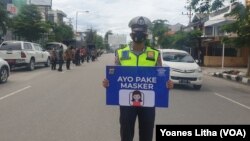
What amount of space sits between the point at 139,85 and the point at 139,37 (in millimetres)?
554

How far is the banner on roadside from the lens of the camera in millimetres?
4914

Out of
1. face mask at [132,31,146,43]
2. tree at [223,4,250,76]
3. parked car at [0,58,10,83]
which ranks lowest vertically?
parked car at [0,58,10,83]

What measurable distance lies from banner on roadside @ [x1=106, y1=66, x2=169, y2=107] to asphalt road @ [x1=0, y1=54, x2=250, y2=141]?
8.00 ft

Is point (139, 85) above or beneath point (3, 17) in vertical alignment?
beneath

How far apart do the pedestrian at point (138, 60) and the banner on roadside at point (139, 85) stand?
0.08 meters

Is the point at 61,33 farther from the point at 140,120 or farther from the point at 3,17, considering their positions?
the point at 140,120

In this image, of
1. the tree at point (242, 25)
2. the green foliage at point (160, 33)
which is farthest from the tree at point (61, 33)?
the tree at point (242, 25)

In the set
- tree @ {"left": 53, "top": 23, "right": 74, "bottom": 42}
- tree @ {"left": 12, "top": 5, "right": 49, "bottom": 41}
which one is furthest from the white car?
tree @ {"left": 53, "top": 23, "right": 74, "bottom": 42}

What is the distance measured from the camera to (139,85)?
16.3 ft

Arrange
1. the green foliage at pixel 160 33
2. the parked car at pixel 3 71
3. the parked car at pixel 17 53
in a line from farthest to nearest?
the green foliage at pixel 160 33
the parked car at pixel 17 53
the parked car at pixel 3 71

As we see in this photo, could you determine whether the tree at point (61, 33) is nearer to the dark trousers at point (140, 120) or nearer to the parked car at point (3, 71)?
the parked car at point (3, 71)

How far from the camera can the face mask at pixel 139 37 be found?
4938mm

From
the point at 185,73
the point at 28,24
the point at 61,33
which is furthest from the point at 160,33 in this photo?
the point at 185,73

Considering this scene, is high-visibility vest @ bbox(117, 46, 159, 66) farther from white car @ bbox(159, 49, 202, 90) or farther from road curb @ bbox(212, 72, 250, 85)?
road curb @ bbox(212, 72, 250, 85)
